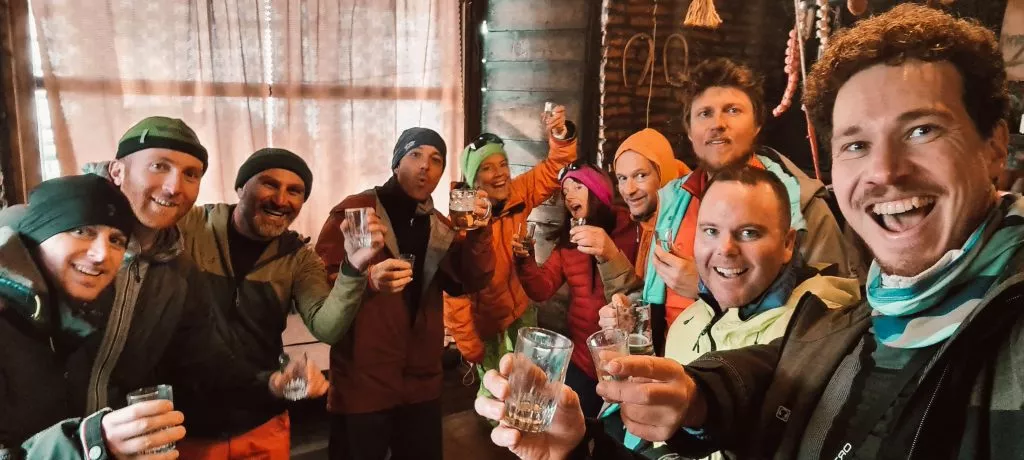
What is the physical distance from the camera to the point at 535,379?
1.14m

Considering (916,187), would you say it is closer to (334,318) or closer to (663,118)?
(334,318)

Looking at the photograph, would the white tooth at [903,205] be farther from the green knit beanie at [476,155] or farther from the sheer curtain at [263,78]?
the sheer curtain at [263,78]

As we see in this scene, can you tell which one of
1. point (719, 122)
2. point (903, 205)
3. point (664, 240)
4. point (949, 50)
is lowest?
point (664, 240)

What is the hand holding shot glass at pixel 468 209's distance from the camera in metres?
2.51

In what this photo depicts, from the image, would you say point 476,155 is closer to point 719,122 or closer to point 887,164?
point 719,122

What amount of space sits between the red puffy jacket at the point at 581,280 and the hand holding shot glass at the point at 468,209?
56 cm

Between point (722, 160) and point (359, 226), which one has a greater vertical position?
point (722, 160)

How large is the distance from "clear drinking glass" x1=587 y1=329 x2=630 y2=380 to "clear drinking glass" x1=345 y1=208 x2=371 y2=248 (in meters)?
1.00

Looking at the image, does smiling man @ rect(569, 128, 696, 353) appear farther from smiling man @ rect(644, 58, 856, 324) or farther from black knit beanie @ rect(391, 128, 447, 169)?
black knit beanie @ rect(391, 128, 447, 169)

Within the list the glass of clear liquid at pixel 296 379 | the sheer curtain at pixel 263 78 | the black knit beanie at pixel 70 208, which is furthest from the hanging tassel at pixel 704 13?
the black knit beanie at pixel 70 208

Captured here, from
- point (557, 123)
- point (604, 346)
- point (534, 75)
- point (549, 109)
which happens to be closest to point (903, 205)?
point (604, 346)

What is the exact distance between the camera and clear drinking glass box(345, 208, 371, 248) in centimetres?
211

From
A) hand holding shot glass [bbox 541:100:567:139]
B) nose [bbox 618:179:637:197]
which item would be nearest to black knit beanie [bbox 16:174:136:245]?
nose [bbox 618:179:637:197]

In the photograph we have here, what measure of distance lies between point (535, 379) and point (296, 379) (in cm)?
116
